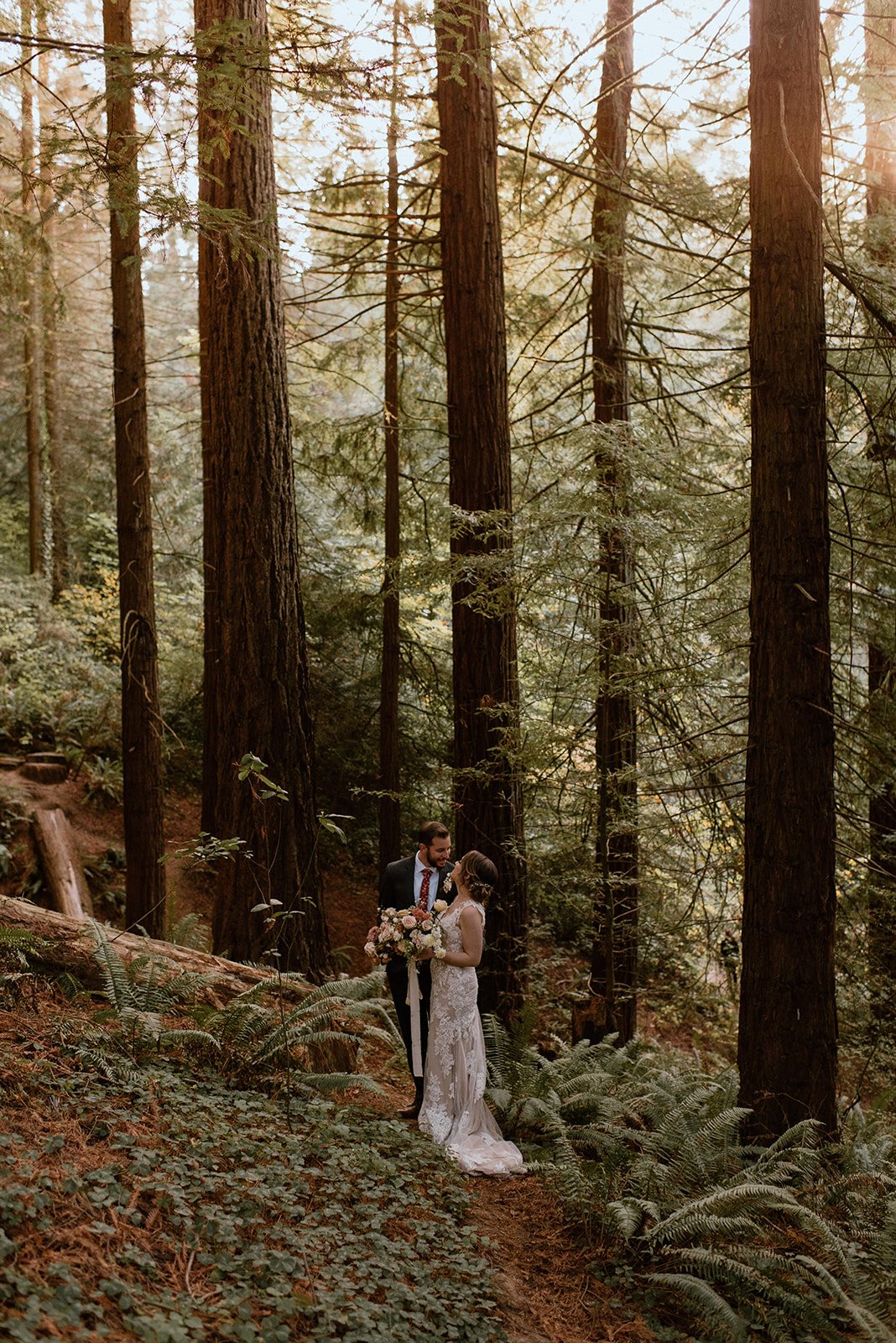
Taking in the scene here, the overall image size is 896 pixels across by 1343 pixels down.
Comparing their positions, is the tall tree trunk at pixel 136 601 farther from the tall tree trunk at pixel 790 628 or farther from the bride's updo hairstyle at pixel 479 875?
the tall tree trunk at pixel 790 628

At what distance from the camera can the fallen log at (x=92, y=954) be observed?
601 centimetres

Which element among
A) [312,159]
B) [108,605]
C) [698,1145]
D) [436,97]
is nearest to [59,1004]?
[698,1145]

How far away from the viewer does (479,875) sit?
6457 millimetres

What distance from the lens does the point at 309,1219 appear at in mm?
4043

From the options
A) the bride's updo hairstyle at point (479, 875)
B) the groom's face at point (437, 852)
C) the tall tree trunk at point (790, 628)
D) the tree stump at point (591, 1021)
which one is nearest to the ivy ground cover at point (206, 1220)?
the bride's updo hairstyle at point (479, 875)

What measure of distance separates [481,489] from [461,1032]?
449 cm

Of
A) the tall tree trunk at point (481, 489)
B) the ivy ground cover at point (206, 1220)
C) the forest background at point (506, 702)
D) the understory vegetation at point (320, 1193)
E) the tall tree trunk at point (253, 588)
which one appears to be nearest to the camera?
the ivy ground cover at point (206, 1220)

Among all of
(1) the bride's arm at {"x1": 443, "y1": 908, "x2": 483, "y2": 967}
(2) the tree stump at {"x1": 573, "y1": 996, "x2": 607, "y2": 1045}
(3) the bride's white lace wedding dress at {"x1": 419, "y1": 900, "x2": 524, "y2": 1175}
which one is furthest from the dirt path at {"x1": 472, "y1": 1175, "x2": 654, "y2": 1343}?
(2) the tree stump at {"x1": 573, "y1": 996, "x2": 607, "y2": 1045}

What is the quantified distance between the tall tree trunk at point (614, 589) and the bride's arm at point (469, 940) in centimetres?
156

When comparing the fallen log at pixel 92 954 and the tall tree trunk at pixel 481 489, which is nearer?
the fallen log at pixel 92 954

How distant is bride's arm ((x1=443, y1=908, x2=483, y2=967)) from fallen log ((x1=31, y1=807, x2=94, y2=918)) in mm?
5778

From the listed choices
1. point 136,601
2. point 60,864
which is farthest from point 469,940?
point 60,864

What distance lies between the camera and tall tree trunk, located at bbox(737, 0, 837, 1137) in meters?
5.63

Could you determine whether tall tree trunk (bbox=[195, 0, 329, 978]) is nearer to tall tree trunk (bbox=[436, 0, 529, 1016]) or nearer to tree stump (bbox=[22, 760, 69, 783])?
tall tree trunk (bbox=[436, 0, 529, 1016])
